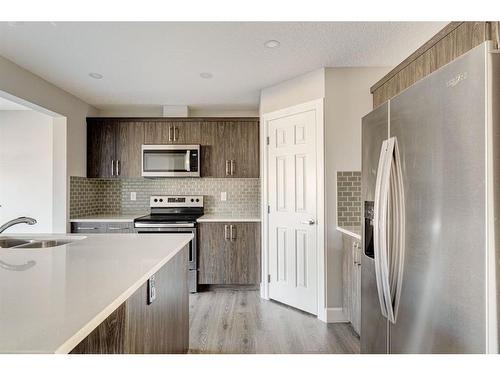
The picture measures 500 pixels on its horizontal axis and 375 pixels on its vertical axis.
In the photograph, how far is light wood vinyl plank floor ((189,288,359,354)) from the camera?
6.94 feet

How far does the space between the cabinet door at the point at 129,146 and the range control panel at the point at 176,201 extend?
0.46 m

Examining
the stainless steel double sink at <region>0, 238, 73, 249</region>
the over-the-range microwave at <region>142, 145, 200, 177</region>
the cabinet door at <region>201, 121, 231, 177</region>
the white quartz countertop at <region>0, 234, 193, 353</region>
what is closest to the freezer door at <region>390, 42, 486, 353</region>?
the white quartz countertop at <region>0, 234, 193, 353</region>

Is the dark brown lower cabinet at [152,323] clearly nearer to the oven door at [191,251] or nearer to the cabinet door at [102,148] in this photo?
the oven door at [191,251]

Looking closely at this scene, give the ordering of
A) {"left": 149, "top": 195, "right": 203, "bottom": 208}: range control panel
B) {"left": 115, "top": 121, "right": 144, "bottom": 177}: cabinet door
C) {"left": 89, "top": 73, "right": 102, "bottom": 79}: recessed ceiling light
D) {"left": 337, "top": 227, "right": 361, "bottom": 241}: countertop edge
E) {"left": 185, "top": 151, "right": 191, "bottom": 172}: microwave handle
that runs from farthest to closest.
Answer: {"left": 149, "top": 195, "right": 203, "bottom": 208}: range control panel < {"left": 115, "top": 121, "right": 144, "bottom": 177}: cabinet door < {"left": 185, "top": 151, "right": 191, "bottom": 172}: microwave handle < {"left": 89, "top": 73, "right": 102, "bottom": 79}: recessed ceiling light < {"left": 337, "top": 227, "right": 361, "bottom": 241}: countertop edge

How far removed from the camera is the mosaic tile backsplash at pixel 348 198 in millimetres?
2602

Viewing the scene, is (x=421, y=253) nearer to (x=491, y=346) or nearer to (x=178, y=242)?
(x=491, y=346)

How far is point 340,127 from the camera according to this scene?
2.62 metres

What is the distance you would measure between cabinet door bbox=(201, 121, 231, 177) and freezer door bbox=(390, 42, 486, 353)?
2.61 meters

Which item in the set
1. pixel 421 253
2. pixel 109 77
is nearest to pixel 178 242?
pixel 421 253

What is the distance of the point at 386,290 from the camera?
1.27 m

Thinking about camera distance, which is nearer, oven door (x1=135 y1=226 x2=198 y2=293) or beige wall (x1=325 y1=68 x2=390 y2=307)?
beige wall (x1=325 y1=68 x2=390 y2=307)

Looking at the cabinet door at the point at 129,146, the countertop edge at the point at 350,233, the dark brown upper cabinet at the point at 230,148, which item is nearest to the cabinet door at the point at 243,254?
the dark brown upper cabinet at the point at 230,148

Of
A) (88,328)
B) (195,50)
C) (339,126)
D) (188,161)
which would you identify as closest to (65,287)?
(88,328)

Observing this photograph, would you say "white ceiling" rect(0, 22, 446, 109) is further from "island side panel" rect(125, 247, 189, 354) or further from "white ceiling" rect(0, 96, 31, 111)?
"island side panel" rect(125, 247, 189, 354)
